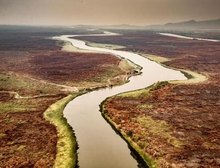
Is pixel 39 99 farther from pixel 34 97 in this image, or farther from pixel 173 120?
pixel 173 120

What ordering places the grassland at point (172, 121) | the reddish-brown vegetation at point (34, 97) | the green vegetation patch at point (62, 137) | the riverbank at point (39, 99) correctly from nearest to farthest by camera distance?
the green vegetation patch at point (62, 137) < the grassland at point (172, 121) < the reddish-brown vegetation at point (34, 97) < the riverbank at point (39, 99)

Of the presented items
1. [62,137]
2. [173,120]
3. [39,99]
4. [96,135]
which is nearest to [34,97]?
[39,99]

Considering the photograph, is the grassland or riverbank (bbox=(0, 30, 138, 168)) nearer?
the grassland

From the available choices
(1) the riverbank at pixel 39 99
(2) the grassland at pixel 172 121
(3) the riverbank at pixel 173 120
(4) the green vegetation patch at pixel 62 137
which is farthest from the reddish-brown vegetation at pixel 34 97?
(3) the riverbank at pixel 173 120

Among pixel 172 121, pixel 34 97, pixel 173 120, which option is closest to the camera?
pixel 172 121

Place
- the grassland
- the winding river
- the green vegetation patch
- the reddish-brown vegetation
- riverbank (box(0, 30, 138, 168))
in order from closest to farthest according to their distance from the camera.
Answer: the winding river, the green vegetation patch, the grassland, the reddish-brown vegetation, riverbank (box(0, 30, 138, 168))

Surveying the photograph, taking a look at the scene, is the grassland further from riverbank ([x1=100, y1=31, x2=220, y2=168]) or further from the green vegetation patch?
the green vegetation patch

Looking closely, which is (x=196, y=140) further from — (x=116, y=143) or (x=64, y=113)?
(x=64, y=113)

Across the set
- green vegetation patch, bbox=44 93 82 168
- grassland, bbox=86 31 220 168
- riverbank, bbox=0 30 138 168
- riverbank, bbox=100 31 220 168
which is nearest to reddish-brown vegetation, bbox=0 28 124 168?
riverbank, bbox=0 30 138 168

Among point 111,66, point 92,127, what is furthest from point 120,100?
point 111,66

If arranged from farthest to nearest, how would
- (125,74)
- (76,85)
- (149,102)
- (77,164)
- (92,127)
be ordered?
(125,74), (76,85), (149,102), (92,127), (77,164)

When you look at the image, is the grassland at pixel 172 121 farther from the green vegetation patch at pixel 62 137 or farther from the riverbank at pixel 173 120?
the green vegetation patch at pixel 62 137
